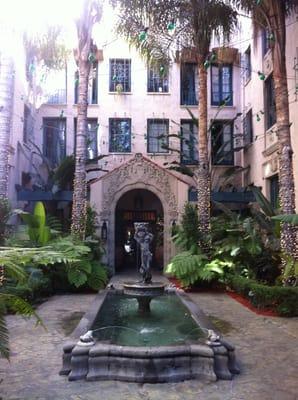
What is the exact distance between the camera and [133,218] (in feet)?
76.7

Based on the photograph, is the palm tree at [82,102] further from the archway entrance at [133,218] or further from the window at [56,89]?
the window at [56,89]

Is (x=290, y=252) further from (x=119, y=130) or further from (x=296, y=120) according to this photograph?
(x=119, y=130)

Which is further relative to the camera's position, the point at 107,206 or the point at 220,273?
the point at 107,206

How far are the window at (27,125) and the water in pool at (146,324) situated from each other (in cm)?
1246

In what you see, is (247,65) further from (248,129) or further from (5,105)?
(5,105)

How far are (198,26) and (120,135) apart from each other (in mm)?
8534

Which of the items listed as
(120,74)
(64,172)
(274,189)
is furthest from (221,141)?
(64,172)

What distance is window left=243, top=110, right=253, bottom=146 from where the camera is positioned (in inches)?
821

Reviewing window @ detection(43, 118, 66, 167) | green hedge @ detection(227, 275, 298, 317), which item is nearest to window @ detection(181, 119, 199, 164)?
window @ detection(43, 118, 66, 167)

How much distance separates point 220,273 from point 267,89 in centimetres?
845

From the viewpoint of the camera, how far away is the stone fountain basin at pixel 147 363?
557 centimetres

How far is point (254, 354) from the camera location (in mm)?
A: 6887

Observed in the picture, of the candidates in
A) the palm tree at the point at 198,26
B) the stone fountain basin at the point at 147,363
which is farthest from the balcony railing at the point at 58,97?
the stone fountain basin at the point at 147,363

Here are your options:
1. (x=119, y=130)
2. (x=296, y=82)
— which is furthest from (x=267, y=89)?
(x=119, y=130)
